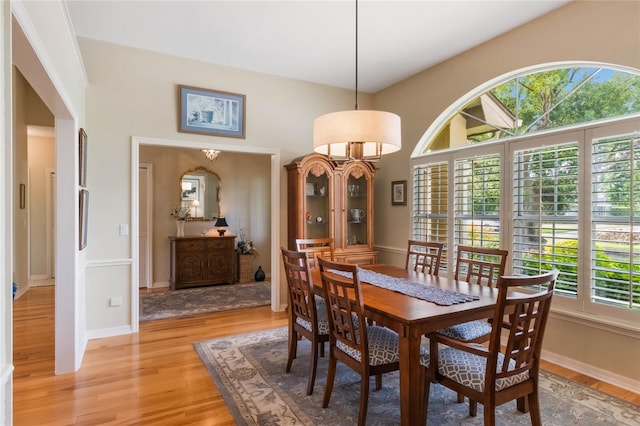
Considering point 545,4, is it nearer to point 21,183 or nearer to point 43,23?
point 43,23

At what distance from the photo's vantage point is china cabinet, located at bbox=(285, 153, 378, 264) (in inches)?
174

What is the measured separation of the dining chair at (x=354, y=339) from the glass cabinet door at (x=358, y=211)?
95.2 inches

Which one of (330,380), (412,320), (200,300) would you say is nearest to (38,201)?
(200,300)

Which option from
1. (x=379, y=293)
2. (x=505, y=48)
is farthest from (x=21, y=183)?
(x=505, y=48)

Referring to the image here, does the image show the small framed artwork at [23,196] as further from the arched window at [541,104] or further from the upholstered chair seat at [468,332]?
the upholstered chair seat at [468,332]

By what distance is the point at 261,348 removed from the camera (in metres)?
3.42

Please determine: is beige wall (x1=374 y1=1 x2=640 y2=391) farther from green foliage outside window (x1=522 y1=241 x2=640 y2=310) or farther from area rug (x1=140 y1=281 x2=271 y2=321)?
area rug (x1=140 y1=281 x2=271 y2=321)

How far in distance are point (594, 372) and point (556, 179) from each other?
160 centimetres

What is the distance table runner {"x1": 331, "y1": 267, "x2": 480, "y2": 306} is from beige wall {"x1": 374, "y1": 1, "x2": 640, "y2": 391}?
1399 mm

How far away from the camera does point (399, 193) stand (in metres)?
4.79

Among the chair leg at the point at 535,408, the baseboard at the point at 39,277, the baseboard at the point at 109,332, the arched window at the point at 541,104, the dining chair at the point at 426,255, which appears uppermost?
the arched window at the point at 541,104

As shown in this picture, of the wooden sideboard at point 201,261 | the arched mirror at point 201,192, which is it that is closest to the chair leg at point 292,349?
the wooden sideboard at point 201,261

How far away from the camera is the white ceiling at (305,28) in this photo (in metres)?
2.99

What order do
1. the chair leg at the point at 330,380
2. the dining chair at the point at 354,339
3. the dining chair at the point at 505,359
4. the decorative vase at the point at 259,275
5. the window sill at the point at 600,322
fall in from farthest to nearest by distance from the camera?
the decorative vase at the point at 259,275
the window sill at the point at 600,322
the chair leg at the point at 330,380
the dining chair at the point at 354,339
the dining chair at the point at 505,359
